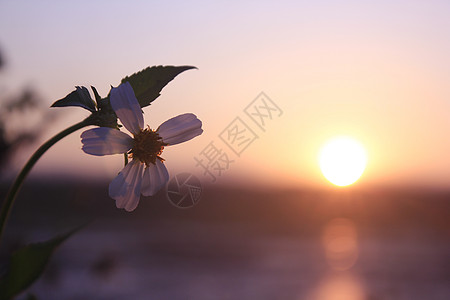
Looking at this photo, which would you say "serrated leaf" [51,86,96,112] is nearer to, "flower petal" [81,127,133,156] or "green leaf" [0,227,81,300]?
"flower petal" [81,127,133,156]

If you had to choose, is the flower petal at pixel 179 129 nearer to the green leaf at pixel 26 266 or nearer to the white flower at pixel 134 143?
the white flower at pixel 134 143

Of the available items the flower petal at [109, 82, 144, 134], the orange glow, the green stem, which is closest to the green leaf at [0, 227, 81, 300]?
the green stem

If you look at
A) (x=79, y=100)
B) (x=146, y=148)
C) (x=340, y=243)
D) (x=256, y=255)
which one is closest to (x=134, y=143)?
(x=146, y=148)

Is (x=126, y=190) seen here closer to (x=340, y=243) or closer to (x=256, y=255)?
(x=256, y=255)

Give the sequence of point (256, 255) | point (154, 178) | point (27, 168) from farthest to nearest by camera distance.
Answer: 1. point (256, 255)
2. point (154, 178)
3. point (27, 168)

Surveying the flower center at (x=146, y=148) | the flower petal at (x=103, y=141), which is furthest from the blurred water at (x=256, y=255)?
the flower petal at (x=103, y=141)

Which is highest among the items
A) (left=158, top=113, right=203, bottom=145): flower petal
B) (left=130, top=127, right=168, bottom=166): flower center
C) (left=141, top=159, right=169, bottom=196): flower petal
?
(left=158, top=113, right=203, bottom=145): flower petal

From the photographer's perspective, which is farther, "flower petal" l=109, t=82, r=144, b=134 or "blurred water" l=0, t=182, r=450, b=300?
"blurred water" l=0, t=182, r=450, b=300
